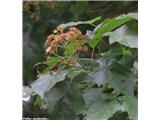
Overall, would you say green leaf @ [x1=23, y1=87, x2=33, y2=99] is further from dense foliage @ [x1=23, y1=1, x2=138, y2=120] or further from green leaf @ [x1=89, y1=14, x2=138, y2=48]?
green leaf @ [x1=89, y1=14, x2=138, y2=48]

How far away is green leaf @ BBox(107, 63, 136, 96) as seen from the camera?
27.8 inches

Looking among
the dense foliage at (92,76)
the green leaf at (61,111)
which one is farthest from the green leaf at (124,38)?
the green leaf at (61,111)

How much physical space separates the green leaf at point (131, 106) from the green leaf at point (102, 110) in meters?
0.01

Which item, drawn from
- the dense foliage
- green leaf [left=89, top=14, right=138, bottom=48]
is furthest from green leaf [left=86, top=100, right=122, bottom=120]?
green leaf [left=89, top=14, right=138, bottom=48]

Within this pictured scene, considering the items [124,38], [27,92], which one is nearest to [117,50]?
[124,38]

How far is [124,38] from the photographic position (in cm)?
72

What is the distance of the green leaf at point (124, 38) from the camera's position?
71 cm

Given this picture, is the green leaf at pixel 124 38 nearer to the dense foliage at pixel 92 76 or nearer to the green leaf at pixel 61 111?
the dense foliage at pixel 92 76

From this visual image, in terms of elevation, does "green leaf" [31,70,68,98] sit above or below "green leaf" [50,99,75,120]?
above

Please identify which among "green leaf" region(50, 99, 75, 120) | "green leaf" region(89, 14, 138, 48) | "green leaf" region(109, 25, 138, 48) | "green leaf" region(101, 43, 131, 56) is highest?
"green leaf" region(89, 14, 138, 48)
